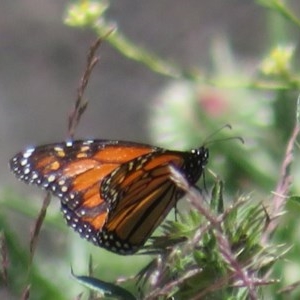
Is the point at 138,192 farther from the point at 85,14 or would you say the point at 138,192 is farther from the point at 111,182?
the point at 85,14

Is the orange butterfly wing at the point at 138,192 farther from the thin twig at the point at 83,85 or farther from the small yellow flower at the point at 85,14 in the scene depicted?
the small yellow flower at the point at 85,14

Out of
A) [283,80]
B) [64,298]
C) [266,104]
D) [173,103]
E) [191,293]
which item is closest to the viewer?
[191,293]

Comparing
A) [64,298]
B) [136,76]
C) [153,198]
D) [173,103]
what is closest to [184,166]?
[153,198]

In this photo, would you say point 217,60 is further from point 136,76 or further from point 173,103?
point 136,76

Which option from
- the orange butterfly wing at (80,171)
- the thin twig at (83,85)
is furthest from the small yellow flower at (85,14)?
the thin twig at (83,85)

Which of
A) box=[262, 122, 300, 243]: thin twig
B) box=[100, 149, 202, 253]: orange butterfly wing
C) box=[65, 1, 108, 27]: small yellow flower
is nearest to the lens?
box=[262, 122, 300, 243]: thin twig

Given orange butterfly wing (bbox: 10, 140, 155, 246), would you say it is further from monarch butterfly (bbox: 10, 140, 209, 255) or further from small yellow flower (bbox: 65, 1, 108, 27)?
small yellow flower (bbox: 65, 1, 108, 27)

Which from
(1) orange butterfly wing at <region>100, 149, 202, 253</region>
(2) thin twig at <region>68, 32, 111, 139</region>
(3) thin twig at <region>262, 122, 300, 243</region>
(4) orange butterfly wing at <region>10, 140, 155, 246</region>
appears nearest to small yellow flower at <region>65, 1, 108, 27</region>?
(4) orange butterfly wing at <region>10, 140, 155, 246</region>

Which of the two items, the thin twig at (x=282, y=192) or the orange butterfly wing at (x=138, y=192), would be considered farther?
the orange butterfly wing at (x=138, y=192)
